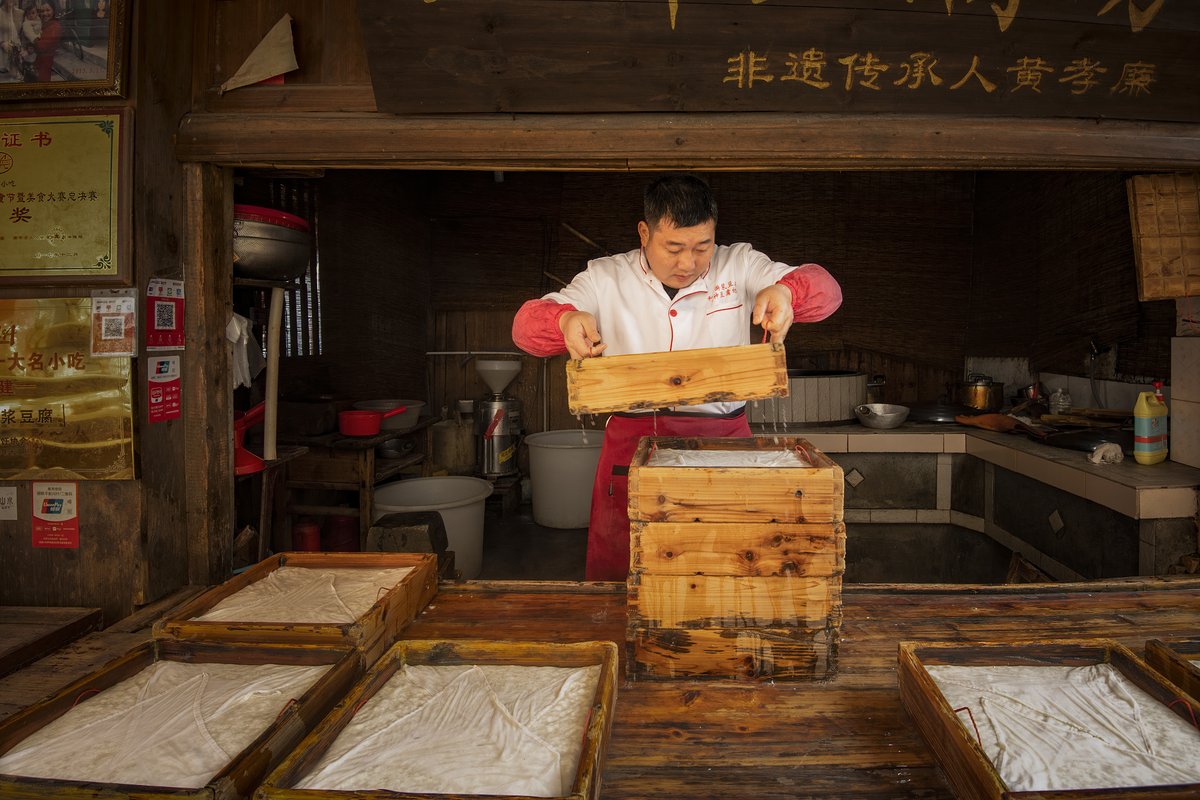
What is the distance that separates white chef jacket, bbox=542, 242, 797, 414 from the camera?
2951 mm

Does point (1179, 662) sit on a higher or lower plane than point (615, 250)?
lower

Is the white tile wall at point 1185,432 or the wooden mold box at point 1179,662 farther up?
the white tile wall at point 1185,432

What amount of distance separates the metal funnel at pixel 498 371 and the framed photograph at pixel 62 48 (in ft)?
15.8

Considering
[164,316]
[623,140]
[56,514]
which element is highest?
[623,140]

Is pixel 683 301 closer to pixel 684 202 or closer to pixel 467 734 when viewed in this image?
pixel 684 202

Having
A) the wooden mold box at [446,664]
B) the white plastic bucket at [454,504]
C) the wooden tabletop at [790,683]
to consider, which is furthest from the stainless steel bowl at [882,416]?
the wooden mold box at [446,664]

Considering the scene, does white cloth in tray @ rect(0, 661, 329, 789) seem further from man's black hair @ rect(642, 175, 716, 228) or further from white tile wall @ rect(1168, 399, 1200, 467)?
white tile wall @ rect(1168, 399, 1200, 467)

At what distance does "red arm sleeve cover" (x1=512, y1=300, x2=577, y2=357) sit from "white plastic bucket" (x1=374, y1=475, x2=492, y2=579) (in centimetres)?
286

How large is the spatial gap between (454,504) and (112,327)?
2821mm

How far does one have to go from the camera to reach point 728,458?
2.26m

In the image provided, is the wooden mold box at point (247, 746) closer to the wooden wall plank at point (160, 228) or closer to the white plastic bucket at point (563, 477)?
the wooden wall plank at point (160, 228)

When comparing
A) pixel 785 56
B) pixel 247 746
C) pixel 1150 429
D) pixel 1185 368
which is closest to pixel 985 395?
pixel 1150 429

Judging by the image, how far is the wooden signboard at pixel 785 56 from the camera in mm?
2844

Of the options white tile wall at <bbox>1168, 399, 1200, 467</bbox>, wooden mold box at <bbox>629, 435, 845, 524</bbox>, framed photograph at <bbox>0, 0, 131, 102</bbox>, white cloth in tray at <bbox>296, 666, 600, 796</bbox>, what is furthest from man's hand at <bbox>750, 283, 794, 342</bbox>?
white tile wall at <bbox>1168, 399, 1200, 467</bbox>
